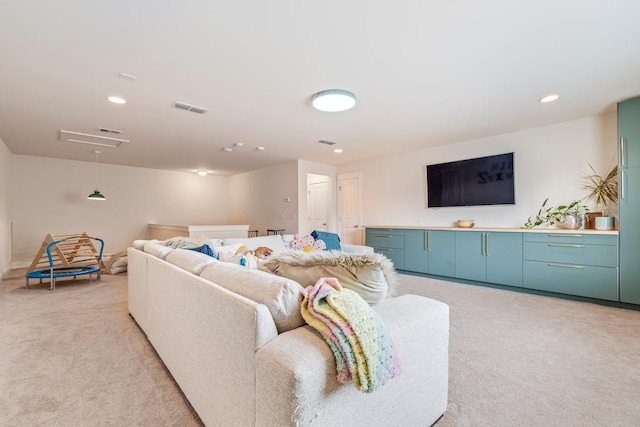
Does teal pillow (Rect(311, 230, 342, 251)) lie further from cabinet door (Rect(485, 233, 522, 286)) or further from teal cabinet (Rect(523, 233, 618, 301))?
teal cabinet (Rect(523, 233, 618, 301))

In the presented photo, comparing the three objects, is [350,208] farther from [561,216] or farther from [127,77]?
[127,77]

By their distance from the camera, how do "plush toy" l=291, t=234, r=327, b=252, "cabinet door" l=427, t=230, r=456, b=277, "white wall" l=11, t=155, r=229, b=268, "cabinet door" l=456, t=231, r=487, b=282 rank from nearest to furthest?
"plush toy" l=291, t=234, r=327, b=252 < "cabinet door" l=456, t=231, r=487, b=282 < "cabinet door" l=427, t=230, r=456, b=277 < "white wall" l=11, t=155, r=229, b=268

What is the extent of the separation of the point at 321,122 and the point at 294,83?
1177mm

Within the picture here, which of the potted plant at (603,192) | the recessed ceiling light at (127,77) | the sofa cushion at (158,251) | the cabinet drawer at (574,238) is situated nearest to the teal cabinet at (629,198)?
the cabinet drawer at (574,238)

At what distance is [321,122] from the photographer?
12.9 ft

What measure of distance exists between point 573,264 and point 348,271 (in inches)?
148

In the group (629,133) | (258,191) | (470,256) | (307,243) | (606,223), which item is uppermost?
(629,133)

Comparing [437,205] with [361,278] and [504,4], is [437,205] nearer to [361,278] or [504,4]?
[504,4]

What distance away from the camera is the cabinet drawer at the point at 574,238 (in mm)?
3344

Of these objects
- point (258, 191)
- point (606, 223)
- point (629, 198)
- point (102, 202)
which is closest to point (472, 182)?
point (606, 223)

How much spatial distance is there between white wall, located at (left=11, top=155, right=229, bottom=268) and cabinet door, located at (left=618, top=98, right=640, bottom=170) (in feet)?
27.8

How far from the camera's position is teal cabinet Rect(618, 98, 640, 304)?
3.19 metres

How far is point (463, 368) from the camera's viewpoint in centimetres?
201

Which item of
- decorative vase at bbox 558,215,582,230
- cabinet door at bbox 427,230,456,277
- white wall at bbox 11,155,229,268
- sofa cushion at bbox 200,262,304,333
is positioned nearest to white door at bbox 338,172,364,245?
cabinet door at bbox 427,230,456,277
